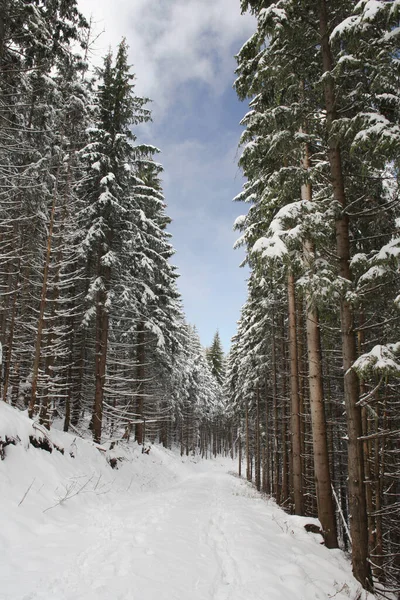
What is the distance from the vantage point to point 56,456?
961 cm

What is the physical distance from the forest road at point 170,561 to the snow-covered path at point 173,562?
1 cm

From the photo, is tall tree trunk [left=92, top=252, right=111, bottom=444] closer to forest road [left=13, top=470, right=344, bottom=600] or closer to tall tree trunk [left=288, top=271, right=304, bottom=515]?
forest road [left=13, top=470, right=344, bottom=600]

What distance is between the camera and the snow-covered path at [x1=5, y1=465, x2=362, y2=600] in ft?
13.2

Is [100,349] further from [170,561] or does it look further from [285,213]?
[285,213]

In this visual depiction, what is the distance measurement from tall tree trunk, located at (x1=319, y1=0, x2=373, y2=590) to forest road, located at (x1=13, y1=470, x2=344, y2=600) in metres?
1.04

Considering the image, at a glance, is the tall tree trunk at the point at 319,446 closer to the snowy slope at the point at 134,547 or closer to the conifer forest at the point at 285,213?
the conifer forest at the point at 285,213

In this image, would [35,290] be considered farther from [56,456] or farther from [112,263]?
[56,456]

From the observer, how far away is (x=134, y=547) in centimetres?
548

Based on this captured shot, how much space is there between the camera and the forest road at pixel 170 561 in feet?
13.3

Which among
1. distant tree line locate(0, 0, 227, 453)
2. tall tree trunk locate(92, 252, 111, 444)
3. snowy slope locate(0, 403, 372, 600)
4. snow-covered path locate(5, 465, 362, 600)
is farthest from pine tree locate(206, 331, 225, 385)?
snow-covered path locate(5, 465, 362, 600)

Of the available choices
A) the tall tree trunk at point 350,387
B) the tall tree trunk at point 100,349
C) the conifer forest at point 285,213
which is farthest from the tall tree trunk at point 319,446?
the tall tree trunk at point 100,349

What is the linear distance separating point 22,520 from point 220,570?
356 cm

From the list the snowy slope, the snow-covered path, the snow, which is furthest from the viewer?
the snow

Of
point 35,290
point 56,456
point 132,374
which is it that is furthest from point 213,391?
point 56,456
